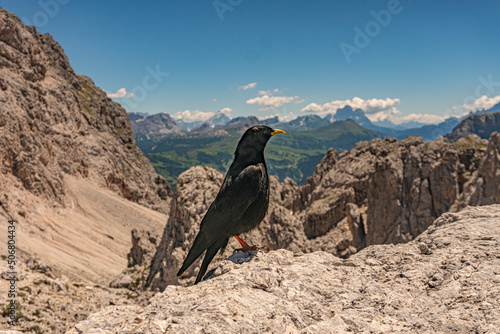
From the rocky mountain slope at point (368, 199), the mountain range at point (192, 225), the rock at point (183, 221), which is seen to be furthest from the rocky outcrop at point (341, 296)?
the rock at point (183, 221)

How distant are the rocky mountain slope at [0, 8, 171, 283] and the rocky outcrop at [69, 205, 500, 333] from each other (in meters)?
26.8

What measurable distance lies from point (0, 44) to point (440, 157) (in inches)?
2852

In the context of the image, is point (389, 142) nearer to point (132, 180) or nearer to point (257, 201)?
point (257, 201)

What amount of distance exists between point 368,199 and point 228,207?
4326 centimetres

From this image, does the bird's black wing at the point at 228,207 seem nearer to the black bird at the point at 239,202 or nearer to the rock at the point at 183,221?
the black bird at the point at 239,202

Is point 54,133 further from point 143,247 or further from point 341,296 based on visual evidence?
point 341,296

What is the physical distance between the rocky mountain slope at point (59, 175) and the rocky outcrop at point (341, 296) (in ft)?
87.9

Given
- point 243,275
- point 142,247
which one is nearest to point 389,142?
point 142,247

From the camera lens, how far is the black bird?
23.9 feet

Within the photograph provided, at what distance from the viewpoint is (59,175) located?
5253 centimetres

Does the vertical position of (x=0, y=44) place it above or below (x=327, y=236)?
above

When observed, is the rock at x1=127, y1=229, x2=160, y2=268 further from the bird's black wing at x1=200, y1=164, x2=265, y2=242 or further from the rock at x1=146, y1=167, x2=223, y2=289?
the bird's black wing at x1=200, y1=164, x2=265, y2=242

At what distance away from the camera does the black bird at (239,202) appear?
23.9 ft

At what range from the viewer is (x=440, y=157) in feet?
134
